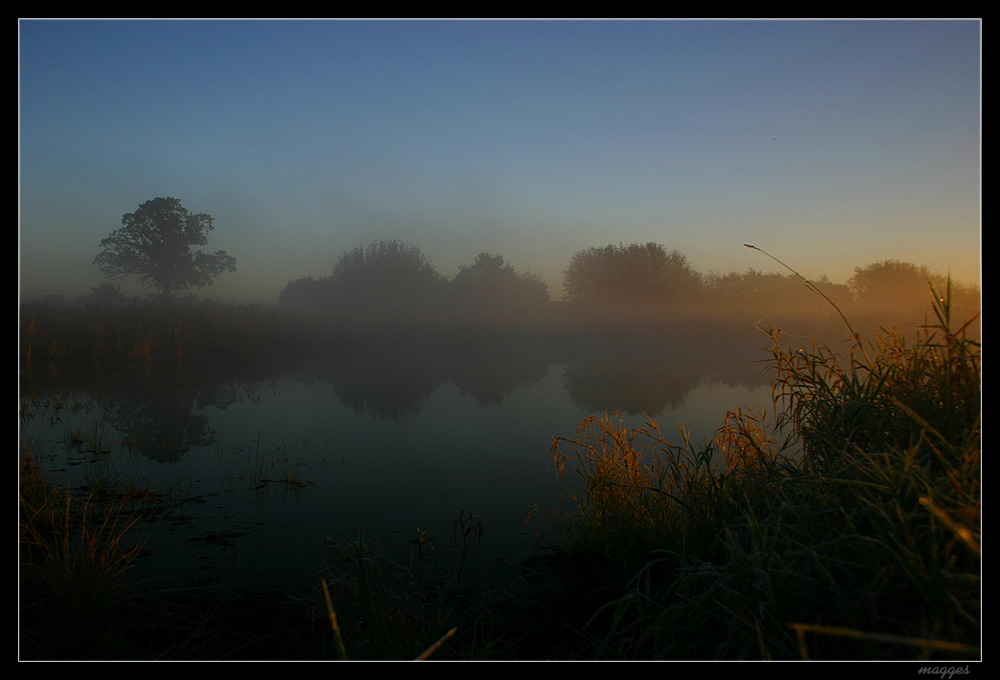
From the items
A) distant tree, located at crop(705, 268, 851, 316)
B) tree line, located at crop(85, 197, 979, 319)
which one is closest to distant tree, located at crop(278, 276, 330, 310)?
tree line, located at crop(85, 197, 979, 319)

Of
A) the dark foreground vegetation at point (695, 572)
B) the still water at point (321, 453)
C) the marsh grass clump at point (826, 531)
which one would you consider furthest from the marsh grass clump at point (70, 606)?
the marsh grass clump at point (826, 531)

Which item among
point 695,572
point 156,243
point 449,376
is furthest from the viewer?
point 156,243

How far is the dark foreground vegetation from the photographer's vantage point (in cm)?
175

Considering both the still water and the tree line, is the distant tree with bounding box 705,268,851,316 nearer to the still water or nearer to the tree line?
the tree line

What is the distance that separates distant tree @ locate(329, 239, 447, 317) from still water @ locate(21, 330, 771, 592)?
79.8ft

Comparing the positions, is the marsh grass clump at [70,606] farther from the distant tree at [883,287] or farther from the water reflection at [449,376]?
the distant tree at [883,287]

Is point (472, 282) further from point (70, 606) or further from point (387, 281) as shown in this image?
point (70, 606)

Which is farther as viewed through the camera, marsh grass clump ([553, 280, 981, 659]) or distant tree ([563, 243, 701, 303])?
distant tree ([563, 243, 701, 303])

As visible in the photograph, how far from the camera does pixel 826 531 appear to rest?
2088mm

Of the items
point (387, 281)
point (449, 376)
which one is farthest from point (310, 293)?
point (449, 376)

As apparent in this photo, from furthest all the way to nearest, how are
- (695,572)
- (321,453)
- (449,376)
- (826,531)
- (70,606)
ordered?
(449,376), (321,453), (70,606), (695,572), (826,531)

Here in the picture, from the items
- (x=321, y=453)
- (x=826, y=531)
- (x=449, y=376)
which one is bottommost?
(x=321, y=453)

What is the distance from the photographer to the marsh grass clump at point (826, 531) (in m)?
1.69

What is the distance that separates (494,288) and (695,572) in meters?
38.9
